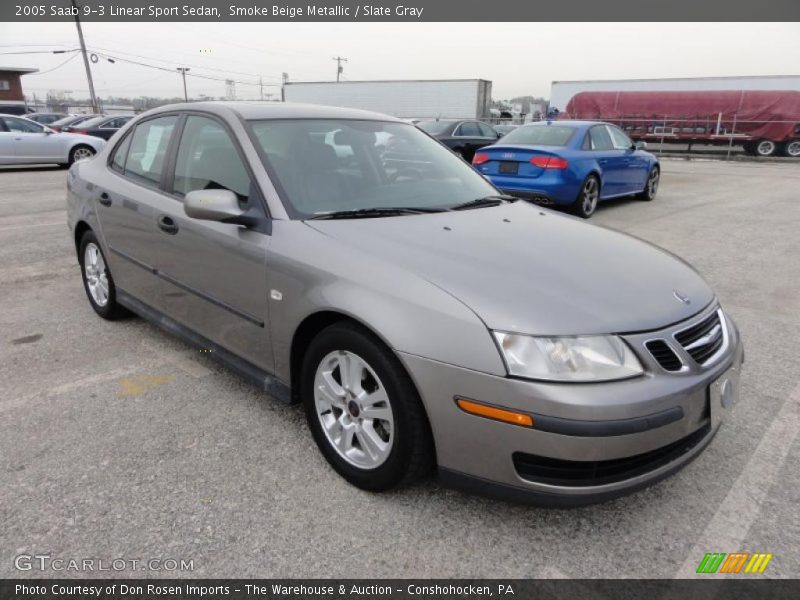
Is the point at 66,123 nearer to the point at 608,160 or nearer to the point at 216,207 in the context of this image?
the point at 608,160

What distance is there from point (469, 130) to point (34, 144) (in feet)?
36.6

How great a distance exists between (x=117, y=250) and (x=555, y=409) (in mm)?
3151

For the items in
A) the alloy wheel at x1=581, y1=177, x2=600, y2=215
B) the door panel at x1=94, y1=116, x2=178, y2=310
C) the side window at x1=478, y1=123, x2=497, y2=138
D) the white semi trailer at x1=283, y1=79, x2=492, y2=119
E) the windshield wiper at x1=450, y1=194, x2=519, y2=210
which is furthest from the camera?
the white semi trailer at x1=283, y1=79, x2=492, y2=119

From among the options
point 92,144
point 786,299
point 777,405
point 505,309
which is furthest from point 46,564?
point 92,144

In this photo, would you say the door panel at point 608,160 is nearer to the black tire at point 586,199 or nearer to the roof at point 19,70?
the black tire at point 586,199

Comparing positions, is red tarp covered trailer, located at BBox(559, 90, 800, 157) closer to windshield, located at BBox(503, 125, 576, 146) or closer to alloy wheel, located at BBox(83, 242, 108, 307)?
windshield, located at BBox(503, 125, 576, 146)

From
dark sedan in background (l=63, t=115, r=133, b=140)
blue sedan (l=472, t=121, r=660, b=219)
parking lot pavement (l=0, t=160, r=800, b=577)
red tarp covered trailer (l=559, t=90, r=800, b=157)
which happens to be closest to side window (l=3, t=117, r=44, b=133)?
dark sedan in background (l=63, t=115, r=133, b=140)

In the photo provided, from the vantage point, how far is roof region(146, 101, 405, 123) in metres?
3.16

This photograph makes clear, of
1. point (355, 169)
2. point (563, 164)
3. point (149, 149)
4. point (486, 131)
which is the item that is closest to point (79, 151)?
point (486, 131)

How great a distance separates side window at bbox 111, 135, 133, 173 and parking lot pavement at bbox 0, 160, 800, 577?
3.85 feet

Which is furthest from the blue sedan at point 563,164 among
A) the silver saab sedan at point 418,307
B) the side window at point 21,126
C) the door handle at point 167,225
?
the side window at point 21,126

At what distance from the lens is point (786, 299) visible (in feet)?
16.8

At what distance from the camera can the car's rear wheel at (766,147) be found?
24.6 metres

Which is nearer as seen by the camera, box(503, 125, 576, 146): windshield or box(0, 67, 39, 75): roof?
box(503, 125, 576, 146): windshield
